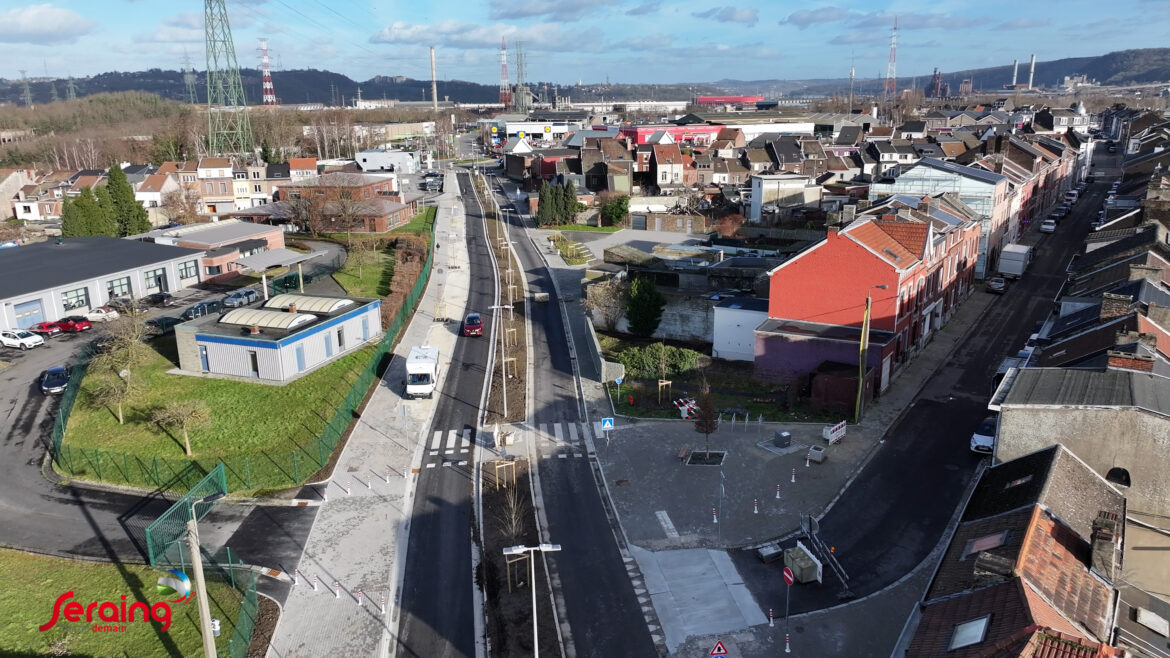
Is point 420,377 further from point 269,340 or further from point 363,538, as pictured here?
point 363,538

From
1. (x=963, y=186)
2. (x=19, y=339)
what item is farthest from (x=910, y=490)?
(x=19, y=339)

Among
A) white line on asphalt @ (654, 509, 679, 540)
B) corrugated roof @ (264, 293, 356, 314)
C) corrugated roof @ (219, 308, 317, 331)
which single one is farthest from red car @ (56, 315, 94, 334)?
white line on asphalt @ (654, 509, 679, 540)

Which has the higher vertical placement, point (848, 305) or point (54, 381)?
point (848, 305)

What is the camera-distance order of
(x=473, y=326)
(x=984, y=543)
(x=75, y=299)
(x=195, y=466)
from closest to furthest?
(x=984, y=543) → (x=195, y=466) → (x=473, y=326) → (x=75, y=299)

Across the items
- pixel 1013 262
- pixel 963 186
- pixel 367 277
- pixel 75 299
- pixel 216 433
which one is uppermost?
pixel 963 186

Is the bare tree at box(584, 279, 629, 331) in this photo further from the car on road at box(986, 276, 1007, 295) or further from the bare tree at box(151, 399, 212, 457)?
the car on road at box(986, 276, 1007, 295)

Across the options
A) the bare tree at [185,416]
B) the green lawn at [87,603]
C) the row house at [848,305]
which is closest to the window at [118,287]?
the bare tree at [185,416]

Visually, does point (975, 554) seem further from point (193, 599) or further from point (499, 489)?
point (193, 599)

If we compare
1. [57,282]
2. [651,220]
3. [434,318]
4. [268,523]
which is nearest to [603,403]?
[268,523]
